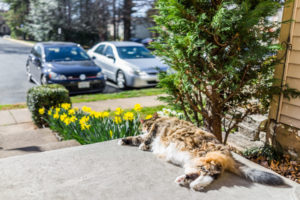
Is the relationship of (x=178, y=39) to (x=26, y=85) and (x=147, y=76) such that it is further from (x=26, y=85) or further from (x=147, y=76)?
(x=26, y=85)

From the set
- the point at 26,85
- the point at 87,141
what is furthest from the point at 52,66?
the point at 87,141

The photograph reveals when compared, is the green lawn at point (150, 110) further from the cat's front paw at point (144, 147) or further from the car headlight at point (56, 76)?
the cat's front paw at point (144, 147)

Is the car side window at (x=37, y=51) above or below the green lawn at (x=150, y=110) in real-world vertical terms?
above

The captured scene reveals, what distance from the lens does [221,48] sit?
3600 millimetres

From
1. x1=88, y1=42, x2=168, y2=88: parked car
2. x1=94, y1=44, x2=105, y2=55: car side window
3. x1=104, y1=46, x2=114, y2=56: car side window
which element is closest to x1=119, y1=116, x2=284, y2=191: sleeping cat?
x1=88, y1=42, x2=168, y2=88: parked car

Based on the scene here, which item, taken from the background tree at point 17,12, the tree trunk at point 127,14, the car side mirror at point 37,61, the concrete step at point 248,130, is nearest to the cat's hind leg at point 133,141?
the concrete step at point 248,130

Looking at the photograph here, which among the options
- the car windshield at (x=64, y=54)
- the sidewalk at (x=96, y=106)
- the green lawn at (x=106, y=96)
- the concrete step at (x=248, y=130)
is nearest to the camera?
the concrete step at (x=248, y=130)

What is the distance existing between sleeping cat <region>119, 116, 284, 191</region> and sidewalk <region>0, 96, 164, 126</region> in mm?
3116

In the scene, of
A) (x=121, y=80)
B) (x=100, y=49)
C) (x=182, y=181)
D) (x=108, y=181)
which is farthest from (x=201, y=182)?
(x=100, y=49)

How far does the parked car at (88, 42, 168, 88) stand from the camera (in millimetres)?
10148

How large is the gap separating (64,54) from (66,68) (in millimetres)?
1261

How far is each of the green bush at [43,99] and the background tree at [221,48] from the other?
2.75 m

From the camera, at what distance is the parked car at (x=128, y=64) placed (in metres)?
10.1

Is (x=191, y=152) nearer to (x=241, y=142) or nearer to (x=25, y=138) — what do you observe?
(x=241, y=142)
